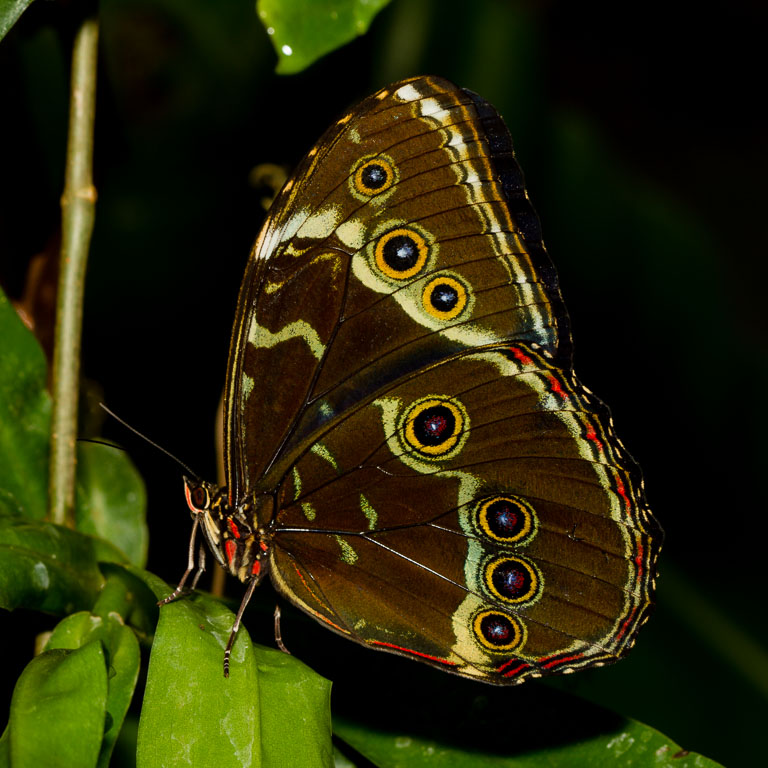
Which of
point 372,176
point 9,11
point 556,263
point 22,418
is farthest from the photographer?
point 556,263

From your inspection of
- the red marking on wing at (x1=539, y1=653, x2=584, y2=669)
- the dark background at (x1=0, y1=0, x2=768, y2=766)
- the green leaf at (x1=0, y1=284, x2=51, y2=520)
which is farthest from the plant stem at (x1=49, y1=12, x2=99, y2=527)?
the dark background at (x1=0, y1=0, x2=768, y2=766)

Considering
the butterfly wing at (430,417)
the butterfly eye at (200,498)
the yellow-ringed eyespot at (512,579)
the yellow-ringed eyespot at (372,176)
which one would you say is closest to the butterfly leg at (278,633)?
the butterfly wing at (430,417)

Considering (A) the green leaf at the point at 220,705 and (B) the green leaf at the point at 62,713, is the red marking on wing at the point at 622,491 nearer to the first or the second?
(A) the green leaf at the point at 220,705

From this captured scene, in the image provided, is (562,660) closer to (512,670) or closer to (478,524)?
(512,670)

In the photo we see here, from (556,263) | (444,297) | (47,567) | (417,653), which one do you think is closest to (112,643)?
(47,567)

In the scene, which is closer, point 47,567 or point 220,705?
point 220,705

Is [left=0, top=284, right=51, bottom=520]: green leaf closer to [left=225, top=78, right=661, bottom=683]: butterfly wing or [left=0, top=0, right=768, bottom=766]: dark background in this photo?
[left=225, top=78, right=661, bottom=683]: butterfly wing

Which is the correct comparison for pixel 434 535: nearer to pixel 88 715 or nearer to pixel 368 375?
pixel 368 375

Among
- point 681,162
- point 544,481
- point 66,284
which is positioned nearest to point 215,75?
point 66,284
